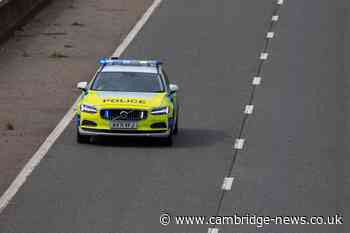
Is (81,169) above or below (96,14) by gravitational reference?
above

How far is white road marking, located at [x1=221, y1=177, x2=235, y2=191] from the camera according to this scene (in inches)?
1103

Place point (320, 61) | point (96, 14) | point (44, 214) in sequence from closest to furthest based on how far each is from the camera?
1. point (44, 214)
2. point (320, 61)
3. point (96, 14)

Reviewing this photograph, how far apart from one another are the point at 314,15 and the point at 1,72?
1251 cm

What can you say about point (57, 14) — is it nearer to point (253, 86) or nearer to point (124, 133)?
point (253, 86)

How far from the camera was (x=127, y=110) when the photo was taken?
31359mm

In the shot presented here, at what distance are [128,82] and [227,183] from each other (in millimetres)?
4851

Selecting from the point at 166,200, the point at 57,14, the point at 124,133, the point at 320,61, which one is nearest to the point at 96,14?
the point at 57,14

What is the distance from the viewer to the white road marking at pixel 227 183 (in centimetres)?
2802

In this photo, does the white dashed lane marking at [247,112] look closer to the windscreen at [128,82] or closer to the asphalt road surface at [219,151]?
the asphalt road surface at [219,151]

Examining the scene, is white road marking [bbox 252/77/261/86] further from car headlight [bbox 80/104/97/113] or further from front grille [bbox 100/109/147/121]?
car headlight [bbox 80/104/97/113]

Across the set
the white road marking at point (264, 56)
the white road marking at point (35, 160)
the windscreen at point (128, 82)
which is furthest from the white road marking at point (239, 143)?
the white road marking at point (264, 56)

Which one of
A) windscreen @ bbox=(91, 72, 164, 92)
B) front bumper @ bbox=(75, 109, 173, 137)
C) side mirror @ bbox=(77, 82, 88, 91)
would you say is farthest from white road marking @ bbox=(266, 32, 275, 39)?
front bumper @ bbox=(75, 109, 173, 137)

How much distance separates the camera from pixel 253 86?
129 ft

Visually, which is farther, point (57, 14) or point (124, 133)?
point (57, 14)
